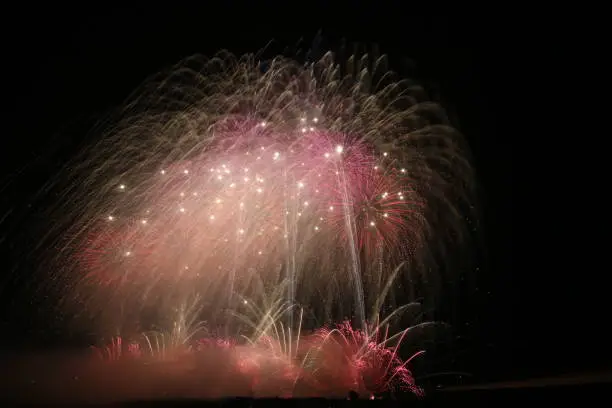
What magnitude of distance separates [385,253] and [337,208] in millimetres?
2826

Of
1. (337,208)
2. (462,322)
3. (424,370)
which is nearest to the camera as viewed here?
(424,370)

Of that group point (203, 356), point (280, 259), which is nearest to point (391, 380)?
point (203, 356)

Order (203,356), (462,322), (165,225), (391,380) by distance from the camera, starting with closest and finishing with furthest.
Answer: (391,380), (203,356), (462,322), (165,225)

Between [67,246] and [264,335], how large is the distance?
853 cm

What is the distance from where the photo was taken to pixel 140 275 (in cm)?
2097

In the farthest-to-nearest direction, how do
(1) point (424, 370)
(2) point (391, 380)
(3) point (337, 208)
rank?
(3) point (337, 208)
(1) point (424, 370)
(2) point (391, 380)

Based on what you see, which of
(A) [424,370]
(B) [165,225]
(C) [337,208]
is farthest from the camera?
(B) [165,225]

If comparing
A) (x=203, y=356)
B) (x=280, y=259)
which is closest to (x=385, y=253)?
(x=280, y=259)

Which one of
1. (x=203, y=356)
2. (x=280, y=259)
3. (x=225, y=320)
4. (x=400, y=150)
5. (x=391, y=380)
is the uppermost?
(x=400, y=150)

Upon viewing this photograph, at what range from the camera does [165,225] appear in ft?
57.2

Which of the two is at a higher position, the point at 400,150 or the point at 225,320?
the point at 400,150

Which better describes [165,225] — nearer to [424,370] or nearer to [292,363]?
[292,363]

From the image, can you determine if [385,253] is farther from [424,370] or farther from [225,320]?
[225,320]

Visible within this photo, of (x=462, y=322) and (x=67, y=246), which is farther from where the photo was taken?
(x=67, y=246)
